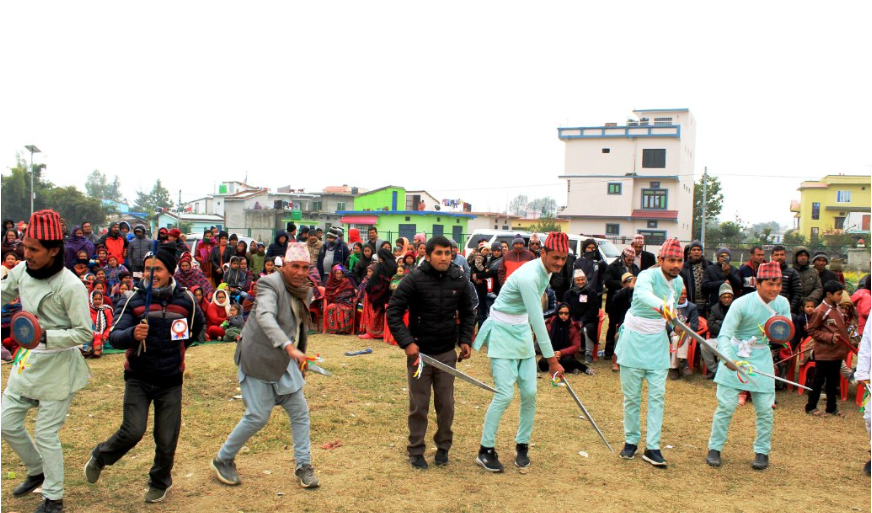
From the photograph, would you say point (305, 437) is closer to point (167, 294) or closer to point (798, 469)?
point (167, 294)

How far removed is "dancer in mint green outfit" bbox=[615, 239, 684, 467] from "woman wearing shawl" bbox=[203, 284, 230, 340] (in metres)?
8.06

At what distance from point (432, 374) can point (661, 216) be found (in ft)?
151

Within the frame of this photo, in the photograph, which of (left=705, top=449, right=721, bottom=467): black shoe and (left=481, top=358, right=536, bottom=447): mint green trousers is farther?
(left=705, top=449, right=721, bottom=467): black shoe

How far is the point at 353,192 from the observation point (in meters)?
61.0

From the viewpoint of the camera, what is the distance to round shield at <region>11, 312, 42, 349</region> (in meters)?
4.50

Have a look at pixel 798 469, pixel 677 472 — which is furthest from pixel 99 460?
pixel 798 469

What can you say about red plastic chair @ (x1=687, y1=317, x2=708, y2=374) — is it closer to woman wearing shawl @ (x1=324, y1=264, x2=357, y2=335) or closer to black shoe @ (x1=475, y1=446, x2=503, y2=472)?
black shoe @ (x1=475, y1=446, x2=503, y2=472)

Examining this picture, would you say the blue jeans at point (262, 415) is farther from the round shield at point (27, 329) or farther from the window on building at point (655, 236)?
the window on building at point (655, 236)

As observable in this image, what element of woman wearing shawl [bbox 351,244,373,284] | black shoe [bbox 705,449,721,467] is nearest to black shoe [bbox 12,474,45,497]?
black shoe [bbox 705,449,721,467]

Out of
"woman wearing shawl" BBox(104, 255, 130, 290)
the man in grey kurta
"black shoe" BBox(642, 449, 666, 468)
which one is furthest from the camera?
"woman wearing shawl" BBox(104, 255, 130, 290)

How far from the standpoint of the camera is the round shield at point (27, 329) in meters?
4.50

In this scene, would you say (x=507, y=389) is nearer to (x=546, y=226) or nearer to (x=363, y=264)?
(x=363, y=264)

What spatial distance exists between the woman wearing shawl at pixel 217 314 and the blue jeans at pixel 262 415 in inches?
283

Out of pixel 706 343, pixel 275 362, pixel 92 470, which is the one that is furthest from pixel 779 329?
pixel 92 470
